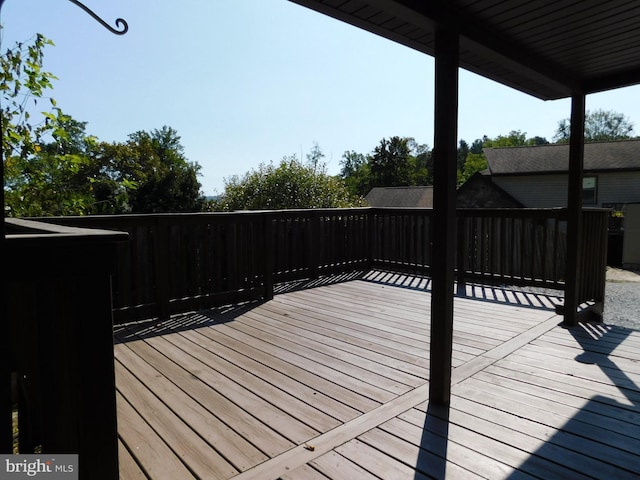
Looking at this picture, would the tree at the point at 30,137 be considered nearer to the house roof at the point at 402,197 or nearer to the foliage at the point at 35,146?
the foliage at the point at 35,146

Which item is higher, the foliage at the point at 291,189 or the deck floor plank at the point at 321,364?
the foliage at the point at 291,189

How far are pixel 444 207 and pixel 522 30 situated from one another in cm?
125

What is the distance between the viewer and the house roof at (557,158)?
18598mm

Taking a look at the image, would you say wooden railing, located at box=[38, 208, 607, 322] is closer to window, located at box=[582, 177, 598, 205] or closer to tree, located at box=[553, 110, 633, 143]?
window, located at box=[582, 177, 598, 205]

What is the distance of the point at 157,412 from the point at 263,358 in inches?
35.0

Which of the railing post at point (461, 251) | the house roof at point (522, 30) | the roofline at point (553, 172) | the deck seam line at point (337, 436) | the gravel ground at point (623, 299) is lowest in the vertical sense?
the gravel ground at point (623, 299)

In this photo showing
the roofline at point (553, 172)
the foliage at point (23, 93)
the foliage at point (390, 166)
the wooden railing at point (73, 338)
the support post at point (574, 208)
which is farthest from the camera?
the foliage at point (390, 166)

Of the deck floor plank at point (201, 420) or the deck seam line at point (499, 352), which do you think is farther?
the deck seam line at point (499, 352)

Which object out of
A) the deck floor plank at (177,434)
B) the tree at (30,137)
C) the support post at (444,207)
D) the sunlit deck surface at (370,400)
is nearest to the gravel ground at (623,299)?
the sunlit deck surface at (370,400)

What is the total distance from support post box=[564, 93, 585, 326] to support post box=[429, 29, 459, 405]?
78.9 inches

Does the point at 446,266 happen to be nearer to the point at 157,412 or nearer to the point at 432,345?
the point at 432,345

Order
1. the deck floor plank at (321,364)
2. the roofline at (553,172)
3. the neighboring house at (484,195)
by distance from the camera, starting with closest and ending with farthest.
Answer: the deck floor plank at (321,364) → the roofline at (553,172) → the neighboring house at (484,195)

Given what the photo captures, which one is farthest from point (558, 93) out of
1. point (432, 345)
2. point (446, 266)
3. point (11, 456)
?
point (11, 456)
